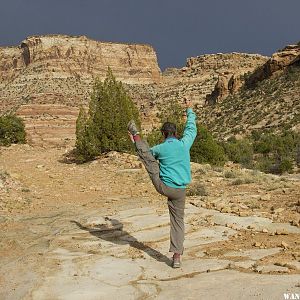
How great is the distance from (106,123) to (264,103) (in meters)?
38.1

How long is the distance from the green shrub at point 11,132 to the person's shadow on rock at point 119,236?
24908mm

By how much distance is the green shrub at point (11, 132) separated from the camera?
107 ft

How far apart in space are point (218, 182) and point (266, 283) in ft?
29.8

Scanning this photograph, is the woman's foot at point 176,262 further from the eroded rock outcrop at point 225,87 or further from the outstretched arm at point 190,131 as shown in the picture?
the eroded rock outcrop at point 225,87

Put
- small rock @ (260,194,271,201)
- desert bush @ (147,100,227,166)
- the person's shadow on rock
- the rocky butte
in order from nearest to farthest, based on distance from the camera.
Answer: the person's shadow on rock, small rock @ (260,194,271,201), desert bush @ (147,100,227,166), the rocky butte

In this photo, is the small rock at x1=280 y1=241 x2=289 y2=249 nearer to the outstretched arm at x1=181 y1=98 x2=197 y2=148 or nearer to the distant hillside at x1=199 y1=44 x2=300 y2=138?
the outstretched arm at x1=181 y1=98 x2=197 y2=148

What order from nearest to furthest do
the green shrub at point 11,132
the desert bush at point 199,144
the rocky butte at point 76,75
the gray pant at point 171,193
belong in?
1. the gray pant at point 171,193
2. the desert bush at point 199,144
3. the green shrub at point 11,132
4. the rocky butte at point 76,75

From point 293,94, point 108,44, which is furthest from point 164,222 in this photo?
point 108,44

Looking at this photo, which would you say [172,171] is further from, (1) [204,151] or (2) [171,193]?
(1) [204,151]

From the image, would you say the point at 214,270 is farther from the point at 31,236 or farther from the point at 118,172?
the point at 118,172

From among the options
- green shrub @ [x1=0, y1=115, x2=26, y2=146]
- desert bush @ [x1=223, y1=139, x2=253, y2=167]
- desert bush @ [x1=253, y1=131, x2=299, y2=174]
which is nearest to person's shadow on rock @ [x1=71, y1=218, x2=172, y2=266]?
green shrub @ [x1=0, y1=115, x2=26, y2=146]

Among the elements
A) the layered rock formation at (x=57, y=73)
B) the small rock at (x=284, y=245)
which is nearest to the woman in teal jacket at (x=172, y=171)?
the small rock at (x=284, y=245)

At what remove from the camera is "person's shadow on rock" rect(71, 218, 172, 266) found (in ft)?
20.5

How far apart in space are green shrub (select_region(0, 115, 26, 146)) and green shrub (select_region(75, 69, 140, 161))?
11993mm
